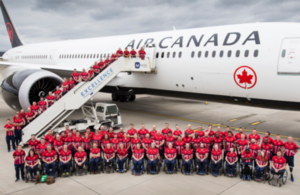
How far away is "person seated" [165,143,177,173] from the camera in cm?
762

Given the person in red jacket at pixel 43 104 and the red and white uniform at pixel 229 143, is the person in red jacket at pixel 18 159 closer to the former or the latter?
the person in red jacket at pixel 43 104

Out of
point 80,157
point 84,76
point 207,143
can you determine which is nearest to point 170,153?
point 207,143

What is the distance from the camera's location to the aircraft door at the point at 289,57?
356 inches

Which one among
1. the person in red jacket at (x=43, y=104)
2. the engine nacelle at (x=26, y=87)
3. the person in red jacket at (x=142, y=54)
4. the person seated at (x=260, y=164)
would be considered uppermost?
the person in red jacket at (x=142, y=54)

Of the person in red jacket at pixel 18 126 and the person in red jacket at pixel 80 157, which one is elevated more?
the person in red jacket at pixel 18 126

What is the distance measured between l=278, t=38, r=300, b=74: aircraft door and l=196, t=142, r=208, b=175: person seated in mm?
4524

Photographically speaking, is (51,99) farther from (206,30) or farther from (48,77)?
(206,30)

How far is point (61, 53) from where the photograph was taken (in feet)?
67.6

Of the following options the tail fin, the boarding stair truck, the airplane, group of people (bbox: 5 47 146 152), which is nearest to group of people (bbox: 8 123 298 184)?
the boarding stair truck

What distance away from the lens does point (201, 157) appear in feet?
24.8

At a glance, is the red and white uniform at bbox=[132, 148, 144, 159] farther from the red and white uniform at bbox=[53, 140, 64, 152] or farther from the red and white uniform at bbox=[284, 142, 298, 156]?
the red and white uniform at bbox=[284, 142, 298, 156]

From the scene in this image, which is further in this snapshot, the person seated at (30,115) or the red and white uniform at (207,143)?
the person seated at (30,115)

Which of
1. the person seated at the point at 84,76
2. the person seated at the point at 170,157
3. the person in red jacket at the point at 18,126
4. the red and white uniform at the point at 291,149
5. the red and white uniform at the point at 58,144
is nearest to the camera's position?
the red and white uniform at the point at 291,149

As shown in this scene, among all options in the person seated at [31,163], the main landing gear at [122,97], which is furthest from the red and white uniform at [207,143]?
the main landing gear at [122,97]
